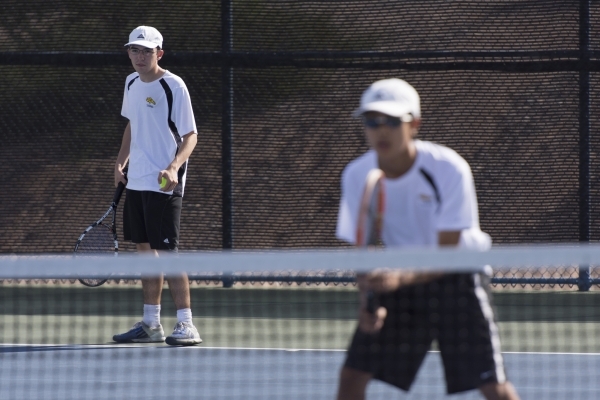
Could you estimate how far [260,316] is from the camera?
7.20 metres

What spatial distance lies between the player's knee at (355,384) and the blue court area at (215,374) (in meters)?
1.70

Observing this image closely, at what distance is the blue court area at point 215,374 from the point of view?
506cm

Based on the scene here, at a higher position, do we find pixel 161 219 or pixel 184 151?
pixel 184 151

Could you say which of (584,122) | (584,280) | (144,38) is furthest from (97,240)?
(584,122)

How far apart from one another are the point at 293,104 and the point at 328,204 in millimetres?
914

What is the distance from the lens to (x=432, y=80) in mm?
8328

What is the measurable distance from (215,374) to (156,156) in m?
1.27

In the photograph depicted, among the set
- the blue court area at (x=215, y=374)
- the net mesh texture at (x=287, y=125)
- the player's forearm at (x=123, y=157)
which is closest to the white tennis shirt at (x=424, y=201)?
the blue court area at (x=215, y=374)

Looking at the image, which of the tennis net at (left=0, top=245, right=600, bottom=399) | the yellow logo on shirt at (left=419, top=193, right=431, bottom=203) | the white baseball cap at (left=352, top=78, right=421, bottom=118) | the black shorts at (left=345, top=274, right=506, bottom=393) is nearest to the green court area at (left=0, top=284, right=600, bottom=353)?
the tennis net at (left=0, top=245, right=600, bottom=399)

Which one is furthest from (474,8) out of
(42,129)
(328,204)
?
(42,129)

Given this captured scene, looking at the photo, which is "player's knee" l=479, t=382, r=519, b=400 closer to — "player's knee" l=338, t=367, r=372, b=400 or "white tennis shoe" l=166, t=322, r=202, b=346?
"player's knee" l=338, t=367, r=372, b=400

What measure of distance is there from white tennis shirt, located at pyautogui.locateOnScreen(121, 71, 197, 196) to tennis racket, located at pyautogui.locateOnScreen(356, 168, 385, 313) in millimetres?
2935

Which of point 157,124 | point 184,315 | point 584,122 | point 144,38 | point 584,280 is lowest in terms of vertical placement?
point 184,315

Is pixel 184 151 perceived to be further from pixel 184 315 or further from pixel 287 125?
pixel 287 125
